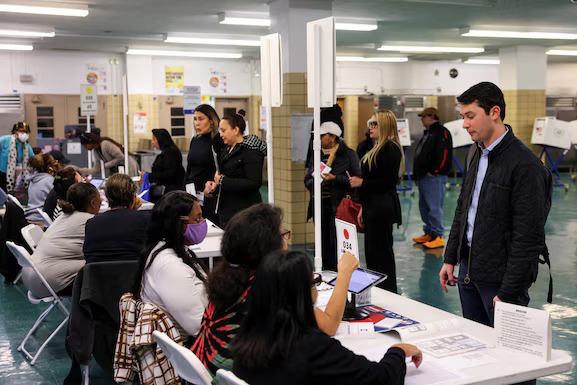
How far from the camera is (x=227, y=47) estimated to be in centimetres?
1431

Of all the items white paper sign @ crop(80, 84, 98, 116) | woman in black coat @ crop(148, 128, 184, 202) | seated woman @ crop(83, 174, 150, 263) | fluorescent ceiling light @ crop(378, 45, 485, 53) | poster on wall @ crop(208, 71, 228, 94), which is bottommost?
seated woman @ crop(83, 174, 150, 263)

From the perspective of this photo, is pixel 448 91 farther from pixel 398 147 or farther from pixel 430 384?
pixel 430 384

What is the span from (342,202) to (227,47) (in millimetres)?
9974

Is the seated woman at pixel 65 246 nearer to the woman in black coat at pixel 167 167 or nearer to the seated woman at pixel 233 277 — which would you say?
the woman in black coat at pixel 167 167

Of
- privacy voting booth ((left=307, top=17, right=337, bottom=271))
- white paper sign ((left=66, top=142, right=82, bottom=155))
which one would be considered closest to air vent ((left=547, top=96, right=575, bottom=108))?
white paper sign ((left=66, top=142, right=82, bottom=155))

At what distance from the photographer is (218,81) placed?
1645 centimetres

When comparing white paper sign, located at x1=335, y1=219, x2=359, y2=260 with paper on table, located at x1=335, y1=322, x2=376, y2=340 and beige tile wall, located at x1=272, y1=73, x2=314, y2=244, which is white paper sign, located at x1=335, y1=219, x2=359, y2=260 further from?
beige tile wall, located at x1=272, y1=73, x2=314, y2=244

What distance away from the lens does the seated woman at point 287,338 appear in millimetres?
1827

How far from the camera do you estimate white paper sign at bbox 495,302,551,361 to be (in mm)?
2307

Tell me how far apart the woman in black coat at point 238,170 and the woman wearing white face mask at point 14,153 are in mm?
5771

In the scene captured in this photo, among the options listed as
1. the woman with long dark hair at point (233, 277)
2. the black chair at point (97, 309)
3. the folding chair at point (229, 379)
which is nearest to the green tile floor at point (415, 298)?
the black chair at point (97, 309)

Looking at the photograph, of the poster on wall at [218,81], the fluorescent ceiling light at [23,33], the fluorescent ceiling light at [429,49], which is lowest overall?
the poster on wall at [218,81]

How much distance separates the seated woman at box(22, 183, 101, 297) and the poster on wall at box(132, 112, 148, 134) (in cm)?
1142

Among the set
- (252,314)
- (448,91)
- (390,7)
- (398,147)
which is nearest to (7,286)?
(398,147)
